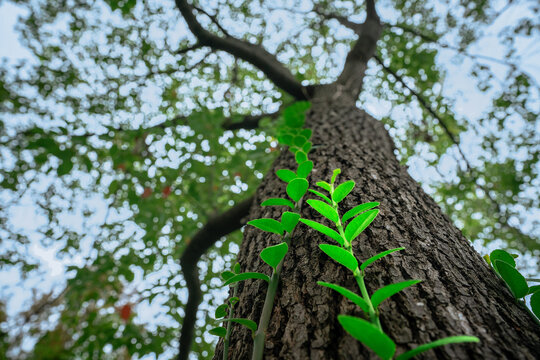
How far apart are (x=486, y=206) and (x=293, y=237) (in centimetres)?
421

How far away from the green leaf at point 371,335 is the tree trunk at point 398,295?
0.39 ft

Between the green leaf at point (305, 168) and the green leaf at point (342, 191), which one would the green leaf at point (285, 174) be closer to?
the green leaf at point (305, 168)

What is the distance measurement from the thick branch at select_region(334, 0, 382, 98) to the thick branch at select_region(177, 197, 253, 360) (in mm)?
1570

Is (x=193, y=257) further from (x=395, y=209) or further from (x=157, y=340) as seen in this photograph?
(x=395, y=209)

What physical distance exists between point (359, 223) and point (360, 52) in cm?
307

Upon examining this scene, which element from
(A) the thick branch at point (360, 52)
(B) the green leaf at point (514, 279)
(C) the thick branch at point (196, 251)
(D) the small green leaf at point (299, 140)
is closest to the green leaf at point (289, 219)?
(B) the green leaf at point (514, 279)

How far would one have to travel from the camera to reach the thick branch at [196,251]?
2.57 metres

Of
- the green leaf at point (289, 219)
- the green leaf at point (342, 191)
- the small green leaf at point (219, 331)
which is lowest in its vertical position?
the small green leaf at point (219, 331)

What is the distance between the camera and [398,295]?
1.99ft

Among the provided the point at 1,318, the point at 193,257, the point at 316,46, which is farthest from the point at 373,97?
the point at 1,318

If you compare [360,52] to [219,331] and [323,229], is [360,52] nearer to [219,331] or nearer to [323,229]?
[323,229]

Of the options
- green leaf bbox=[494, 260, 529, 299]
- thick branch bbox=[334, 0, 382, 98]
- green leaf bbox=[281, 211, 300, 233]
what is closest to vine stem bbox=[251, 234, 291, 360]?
green leaf bbox=[281, 211, 300, 233]

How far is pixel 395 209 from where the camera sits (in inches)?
38.2

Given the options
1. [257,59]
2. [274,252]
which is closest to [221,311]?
[274,252]
